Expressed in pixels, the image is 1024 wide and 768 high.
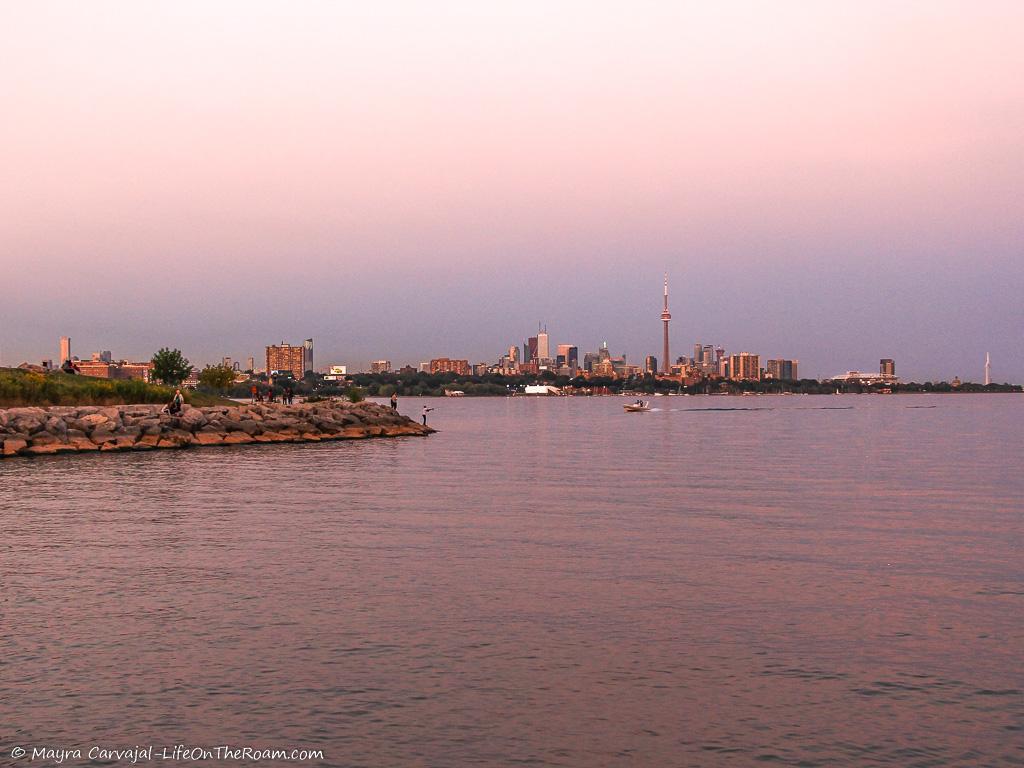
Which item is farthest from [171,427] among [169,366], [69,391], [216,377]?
[216,377]

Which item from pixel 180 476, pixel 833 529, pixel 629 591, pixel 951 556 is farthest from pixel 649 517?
pixel 180 476

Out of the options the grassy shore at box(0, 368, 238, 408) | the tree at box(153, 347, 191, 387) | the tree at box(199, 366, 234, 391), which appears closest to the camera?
the grassy shore at box(0, 368, 238, 408)

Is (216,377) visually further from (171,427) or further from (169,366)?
→ (171,427)

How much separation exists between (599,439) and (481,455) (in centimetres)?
2012

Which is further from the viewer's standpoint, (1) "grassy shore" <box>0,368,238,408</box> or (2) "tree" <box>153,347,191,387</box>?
(2) "tree" <box>153,347,191,387</box>

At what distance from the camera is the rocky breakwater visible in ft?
180

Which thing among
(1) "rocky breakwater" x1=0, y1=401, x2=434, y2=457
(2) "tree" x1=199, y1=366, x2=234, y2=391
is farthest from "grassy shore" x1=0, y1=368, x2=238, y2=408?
(2) "tree" x1=199, y1=366, x2=234, y2=391

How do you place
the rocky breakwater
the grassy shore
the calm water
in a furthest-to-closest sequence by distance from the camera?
the grassy shore
the rocky breakwater
the calm water

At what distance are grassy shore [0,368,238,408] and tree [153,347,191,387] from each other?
19476 millimetres

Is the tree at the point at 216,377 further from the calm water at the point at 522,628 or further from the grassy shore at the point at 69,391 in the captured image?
the calm water at the point at 522,628

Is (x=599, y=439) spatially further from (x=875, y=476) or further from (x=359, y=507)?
(x=359, y=507)

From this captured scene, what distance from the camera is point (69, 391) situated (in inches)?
2689

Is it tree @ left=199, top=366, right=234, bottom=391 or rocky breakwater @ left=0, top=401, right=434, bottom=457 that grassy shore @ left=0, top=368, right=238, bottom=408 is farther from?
tree @ left=199, top=366, right=234, bottom=391

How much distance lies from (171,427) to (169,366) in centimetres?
3714
